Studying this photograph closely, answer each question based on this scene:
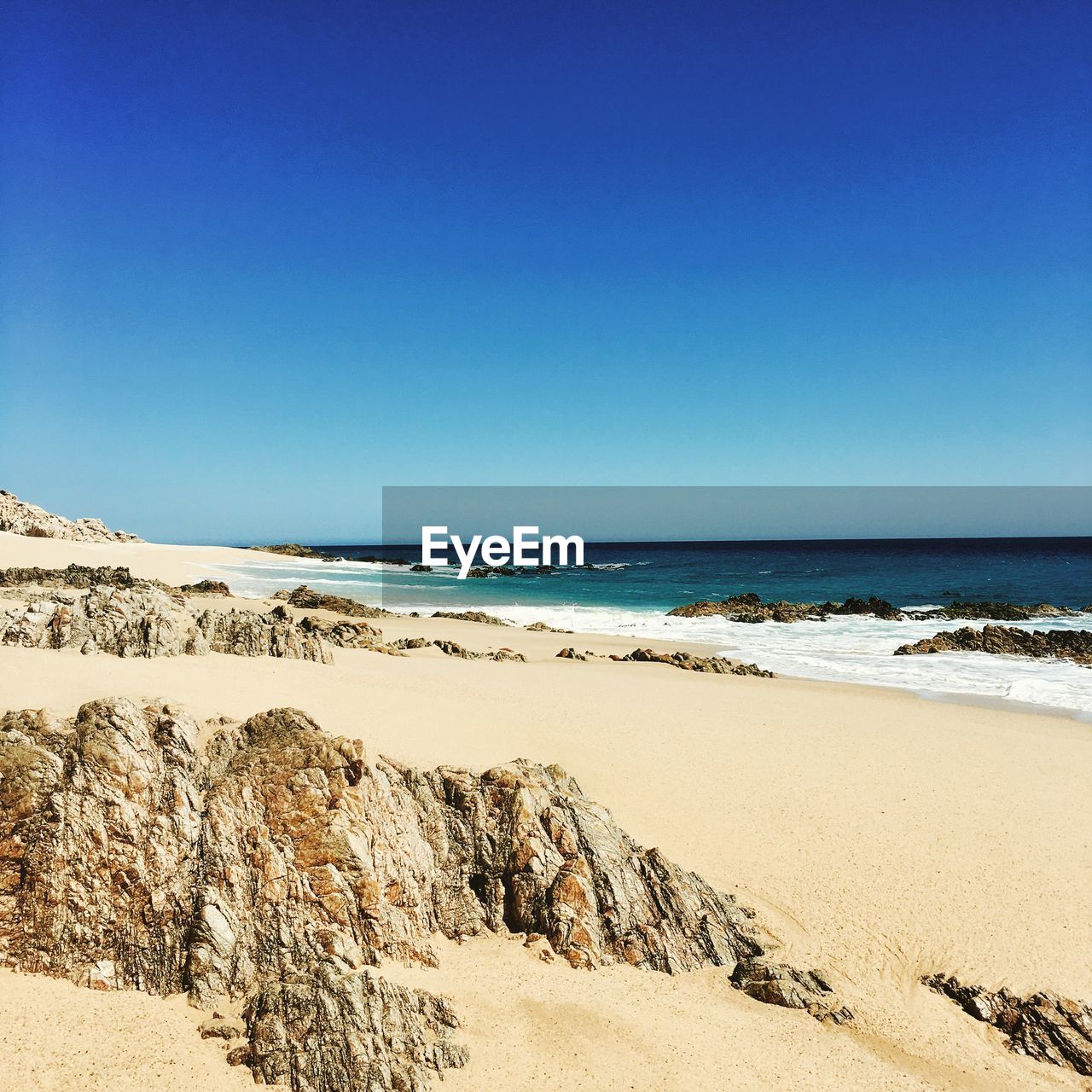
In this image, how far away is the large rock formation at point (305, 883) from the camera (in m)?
4.41

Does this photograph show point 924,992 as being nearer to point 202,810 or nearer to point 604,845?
point 604,845

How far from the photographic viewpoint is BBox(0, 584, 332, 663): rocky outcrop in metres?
9.75

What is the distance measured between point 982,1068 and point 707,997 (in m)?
1.97

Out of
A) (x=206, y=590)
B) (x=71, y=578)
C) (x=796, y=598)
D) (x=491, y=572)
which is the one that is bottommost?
(x=796, y=598)

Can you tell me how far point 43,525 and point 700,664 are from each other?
54.1 metres

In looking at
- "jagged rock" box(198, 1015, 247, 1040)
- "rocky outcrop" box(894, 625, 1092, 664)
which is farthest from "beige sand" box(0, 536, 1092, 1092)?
"rocky outcrop" box(894, 625, 1092, 664)

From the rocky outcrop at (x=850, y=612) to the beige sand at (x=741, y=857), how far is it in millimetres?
19706

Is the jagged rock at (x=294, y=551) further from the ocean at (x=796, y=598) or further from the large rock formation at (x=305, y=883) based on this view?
the large rock formation at (x=305, y=883)

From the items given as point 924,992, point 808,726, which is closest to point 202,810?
point 924,992

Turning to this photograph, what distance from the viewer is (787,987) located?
17.4ft

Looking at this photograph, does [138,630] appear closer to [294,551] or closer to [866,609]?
[866,609]

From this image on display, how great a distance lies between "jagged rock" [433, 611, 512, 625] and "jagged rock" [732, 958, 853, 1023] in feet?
75.9

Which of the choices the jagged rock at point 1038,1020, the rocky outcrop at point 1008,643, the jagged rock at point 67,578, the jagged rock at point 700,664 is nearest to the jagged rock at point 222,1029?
the jagged rock at point 1038,1020

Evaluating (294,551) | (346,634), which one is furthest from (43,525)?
(346,634)
